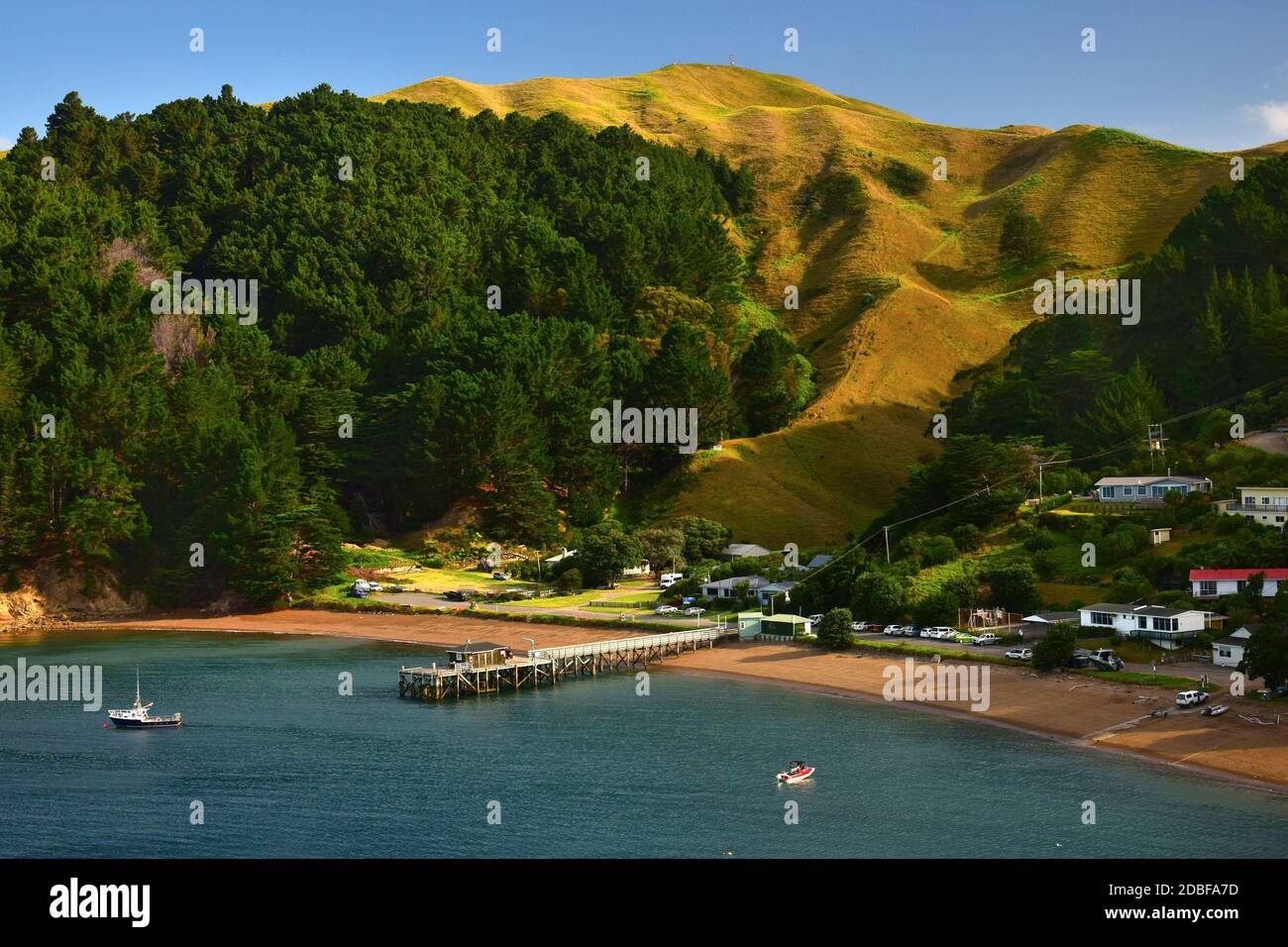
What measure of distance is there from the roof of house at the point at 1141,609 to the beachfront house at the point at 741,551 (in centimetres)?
4057

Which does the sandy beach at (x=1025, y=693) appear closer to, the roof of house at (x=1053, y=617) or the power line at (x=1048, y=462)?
the roof of house at (x=1053, y=617)

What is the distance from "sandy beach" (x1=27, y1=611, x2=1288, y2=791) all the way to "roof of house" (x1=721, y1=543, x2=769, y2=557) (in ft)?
78.8

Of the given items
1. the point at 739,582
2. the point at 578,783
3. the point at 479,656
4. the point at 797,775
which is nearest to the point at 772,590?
the point at 739,582

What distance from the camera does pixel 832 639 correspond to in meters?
88.9

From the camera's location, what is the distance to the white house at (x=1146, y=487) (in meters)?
98.7

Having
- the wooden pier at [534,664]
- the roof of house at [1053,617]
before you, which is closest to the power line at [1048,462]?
the wooden pier at [534,664]

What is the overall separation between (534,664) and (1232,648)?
40826 millimetres

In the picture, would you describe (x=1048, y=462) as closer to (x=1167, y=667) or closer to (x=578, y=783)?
(x=1167, y=667)

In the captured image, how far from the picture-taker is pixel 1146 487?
100m

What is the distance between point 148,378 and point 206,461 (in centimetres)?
1562

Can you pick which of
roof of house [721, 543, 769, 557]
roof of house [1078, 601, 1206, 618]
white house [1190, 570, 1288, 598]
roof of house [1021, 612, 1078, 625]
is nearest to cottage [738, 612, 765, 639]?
roof of house [1021, 612, 1078, 625]

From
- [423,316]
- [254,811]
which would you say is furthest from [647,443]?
[254,811]

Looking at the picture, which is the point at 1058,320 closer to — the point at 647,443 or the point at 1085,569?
the point at 647,443

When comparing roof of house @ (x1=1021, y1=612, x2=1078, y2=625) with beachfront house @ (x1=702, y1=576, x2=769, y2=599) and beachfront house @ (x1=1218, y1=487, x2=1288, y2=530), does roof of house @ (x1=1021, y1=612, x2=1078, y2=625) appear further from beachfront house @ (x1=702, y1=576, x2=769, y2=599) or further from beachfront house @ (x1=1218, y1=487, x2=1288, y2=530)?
beachfront house @ (x1=702, y1=576, x2=769, y2=599)
